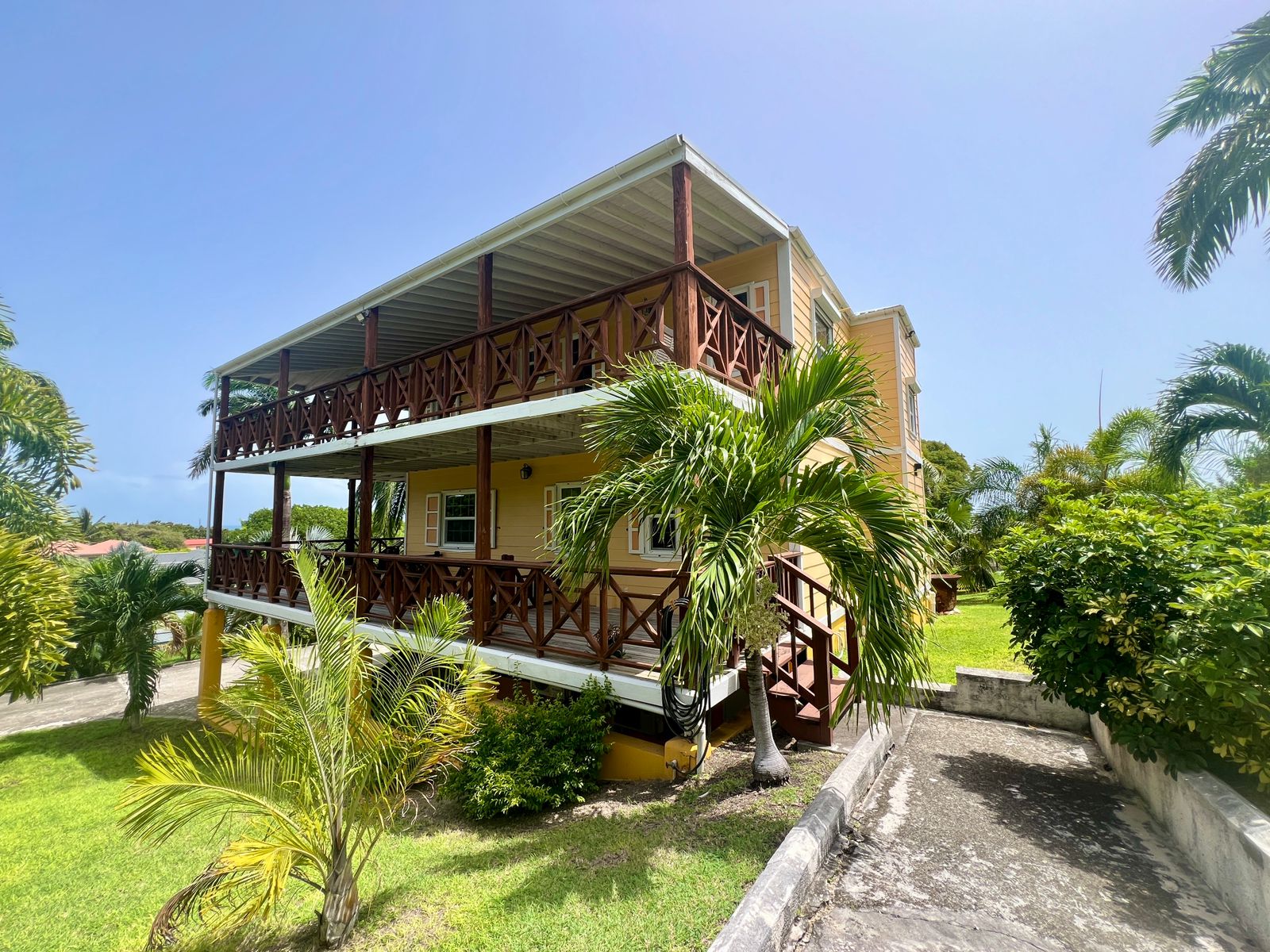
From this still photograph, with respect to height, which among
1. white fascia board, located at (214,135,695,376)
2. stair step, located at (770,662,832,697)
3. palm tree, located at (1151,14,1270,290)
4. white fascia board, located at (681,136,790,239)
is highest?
palm tree, located at (1151,14,1270,290)

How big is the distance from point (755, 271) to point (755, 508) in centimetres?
593

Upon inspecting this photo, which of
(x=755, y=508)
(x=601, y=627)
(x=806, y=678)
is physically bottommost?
(x=806, y=678)

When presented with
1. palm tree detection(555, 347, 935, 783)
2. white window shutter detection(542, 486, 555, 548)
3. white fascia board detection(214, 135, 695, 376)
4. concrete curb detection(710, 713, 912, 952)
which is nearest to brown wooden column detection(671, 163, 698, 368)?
white fascia board detection(214, 135, 695, 376)

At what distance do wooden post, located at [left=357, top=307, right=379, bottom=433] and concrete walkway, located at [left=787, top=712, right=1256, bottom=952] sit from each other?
9148 mm

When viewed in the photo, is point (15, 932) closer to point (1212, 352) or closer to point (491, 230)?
point (491, 230)

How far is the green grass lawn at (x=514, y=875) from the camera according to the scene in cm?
363

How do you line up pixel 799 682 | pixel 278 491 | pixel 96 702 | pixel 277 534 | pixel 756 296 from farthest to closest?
→ 1. pixel 96 702
2. pixel 277 534
3. pixel 278 491
4. pixel 756 296
5. pixel 799 682

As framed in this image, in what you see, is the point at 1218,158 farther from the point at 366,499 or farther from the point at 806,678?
Answer: the point at 366,499

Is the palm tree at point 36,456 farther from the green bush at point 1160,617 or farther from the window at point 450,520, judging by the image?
the green bush at point 1160,617

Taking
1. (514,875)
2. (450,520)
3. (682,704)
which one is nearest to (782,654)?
(682,704)

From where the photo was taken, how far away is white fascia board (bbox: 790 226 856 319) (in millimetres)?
→ 8430

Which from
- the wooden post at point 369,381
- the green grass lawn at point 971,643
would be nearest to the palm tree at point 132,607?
the wooden post at point 369,381

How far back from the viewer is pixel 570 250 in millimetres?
8109

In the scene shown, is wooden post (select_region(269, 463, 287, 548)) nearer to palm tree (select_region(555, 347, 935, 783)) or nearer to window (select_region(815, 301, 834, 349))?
palm tree (select_region(555, 347, 935, 783))
